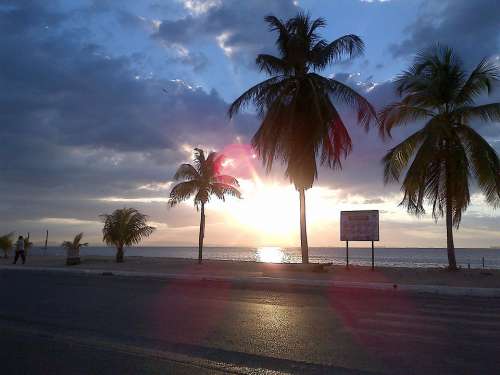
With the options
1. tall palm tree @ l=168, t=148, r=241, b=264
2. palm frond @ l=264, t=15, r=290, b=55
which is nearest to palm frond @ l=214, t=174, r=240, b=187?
tall palm tree @ l=168, t=148, r=241, b=264

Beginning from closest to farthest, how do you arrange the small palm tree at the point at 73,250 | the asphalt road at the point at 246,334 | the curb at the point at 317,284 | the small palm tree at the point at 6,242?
the asphalt road at the point at 246,334, the curb at the point at 317,284, the small palm tree at the point at 73,250, the small palm tree at the point at 6,242

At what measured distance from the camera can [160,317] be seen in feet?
30.6

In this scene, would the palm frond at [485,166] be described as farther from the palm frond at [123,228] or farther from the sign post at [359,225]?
the palm frond at [123,228]

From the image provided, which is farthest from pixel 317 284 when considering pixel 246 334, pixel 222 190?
pixel 222 190

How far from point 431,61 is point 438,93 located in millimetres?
1575

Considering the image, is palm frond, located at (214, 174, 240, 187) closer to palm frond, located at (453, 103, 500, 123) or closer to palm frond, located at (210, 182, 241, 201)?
palm frond, located at (210, 182, 241, 201)

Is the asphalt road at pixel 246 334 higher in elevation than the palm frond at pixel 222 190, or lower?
lower

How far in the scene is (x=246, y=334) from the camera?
7.71 m

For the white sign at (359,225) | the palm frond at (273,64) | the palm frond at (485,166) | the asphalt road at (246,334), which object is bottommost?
the asphalt road at (246,334)

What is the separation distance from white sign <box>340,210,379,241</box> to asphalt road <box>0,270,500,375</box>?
9.54m

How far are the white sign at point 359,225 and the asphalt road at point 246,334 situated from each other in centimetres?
954

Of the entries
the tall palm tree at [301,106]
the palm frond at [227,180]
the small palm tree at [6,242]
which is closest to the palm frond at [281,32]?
the tall palm tree at [301,106]

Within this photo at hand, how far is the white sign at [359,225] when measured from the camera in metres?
22.3

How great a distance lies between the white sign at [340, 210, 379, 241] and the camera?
2227 centimetres
